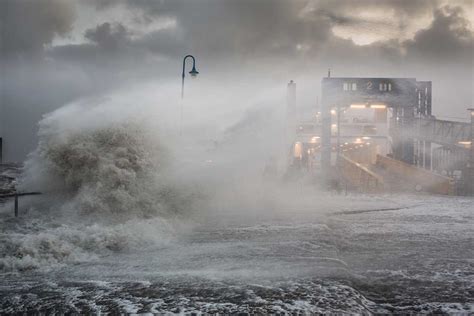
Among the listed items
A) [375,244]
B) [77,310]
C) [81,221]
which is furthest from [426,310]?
[81,221]

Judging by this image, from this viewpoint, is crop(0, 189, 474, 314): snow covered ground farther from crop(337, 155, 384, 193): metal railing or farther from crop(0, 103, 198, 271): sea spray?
crop(337, 155, 384, 193): metal railing

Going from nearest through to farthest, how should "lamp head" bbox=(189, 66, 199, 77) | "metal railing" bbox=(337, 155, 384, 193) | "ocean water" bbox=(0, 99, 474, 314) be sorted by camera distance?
Result: 1. "ocean water" bbox=(0, 99, 474, 314)
2. "lamp head" bbox=(189, 66, 199, 77)
3. "metal railing" bbox=(337, 155, 384, 193)

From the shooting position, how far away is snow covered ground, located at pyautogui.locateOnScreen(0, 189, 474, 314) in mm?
5512

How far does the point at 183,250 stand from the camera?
8.62m

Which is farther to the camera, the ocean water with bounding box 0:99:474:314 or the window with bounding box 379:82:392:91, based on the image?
the window with bounding box 379:82:392:91

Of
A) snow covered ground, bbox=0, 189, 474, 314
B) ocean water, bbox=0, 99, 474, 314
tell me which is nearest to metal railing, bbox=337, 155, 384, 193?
ocean water, bbox=0, 99, 474, 314

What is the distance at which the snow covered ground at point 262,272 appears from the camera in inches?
217

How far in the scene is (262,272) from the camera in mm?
6887

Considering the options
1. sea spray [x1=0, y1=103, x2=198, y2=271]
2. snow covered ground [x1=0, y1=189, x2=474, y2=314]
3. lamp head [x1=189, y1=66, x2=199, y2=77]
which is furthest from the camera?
lamp head [x1=189, y1=66, x2=199, y2=77]

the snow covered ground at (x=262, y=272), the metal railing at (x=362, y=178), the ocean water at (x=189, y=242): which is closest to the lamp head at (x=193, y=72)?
the ocean water at (x=189, y=242)

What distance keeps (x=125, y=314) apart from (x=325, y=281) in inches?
130

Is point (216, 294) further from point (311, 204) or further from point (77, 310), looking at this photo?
point (311, 204)

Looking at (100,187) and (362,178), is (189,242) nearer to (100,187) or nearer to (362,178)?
(100,187)

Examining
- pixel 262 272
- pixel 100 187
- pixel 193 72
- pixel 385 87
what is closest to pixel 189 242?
pixel 262 272
